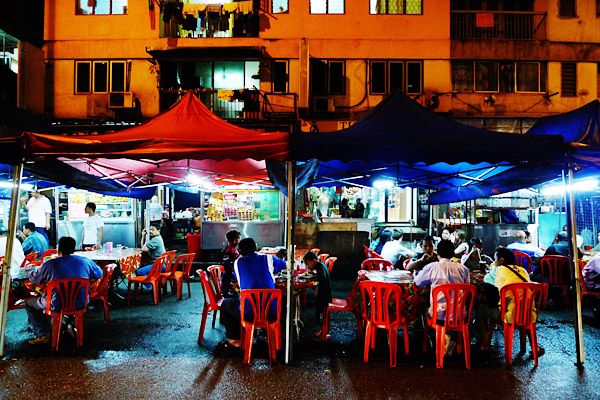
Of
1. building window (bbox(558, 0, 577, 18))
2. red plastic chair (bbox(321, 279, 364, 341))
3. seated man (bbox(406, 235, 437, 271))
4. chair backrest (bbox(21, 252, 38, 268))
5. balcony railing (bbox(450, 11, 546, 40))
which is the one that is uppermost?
building window (bbox(558, 0, 577, 18))

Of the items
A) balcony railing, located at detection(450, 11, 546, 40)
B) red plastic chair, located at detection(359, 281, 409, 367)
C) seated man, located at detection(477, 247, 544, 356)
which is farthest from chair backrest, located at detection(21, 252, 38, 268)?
balcony railing, located at detection(450, 11, 546, 40)

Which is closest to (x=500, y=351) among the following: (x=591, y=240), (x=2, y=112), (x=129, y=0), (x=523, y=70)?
(x=2, y=112)

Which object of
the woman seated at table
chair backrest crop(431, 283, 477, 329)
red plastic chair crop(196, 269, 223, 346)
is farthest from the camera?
the woman seated at table

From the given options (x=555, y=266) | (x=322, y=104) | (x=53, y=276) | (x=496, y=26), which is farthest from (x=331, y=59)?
(x=53, y=276)

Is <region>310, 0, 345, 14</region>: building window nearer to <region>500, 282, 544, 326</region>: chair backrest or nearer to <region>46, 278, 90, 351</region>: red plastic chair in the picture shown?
<region>500, 282, 544, 326</region>: chair backrest

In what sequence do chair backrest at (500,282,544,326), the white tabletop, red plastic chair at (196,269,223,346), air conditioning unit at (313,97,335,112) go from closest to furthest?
1. chair backrest at (500,282,544,326)
2. red plastic chair at (196,269,223,346)
3. the white tabletop
4. air conditioning unit at (313,97,335,112)

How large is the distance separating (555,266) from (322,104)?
1010cm

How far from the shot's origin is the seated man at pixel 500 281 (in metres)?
5.11

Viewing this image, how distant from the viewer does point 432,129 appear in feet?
17.4

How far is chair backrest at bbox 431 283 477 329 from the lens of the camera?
481cm

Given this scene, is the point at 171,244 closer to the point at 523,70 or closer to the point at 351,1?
the point at 351,1

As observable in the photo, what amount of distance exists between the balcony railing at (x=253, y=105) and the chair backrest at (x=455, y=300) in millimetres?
11706

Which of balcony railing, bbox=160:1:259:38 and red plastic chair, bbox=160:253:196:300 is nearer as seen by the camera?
red plastic chair, bbox=160:253:196:300

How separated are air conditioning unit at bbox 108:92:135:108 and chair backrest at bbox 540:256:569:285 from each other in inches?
578
